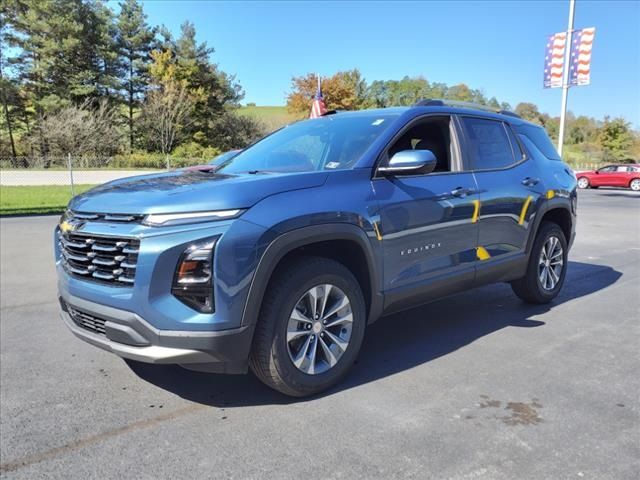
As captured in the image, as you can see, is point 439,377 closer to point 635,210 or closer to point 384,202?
point 384,202

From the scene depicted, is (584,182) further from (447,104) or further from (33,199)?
(447,104)

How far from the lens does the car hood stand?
275 cm

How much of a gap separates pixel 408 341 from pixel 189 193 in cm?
236

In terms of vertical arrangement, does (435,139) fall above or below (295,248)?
above

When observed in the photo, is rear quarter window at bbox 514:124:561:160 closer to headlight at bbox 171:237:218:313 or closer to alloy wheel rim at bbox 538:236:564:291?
alloy wheel rim at bbox 538:236:564:291

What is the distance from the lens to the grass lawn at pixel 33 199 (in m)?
14.0

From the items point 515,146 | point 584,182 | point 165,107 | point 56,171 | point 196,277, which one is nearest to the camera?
point 196,277

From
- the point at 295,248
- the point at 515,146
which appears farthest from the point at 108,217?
the point at 515,146

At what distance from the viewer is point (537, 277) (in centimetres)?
507

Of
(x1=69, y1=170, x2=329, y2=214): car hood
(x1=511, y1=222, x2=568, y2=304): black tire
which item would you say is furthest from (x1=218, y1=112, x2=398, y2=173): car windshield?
(x1=511, y1=222, x2=568, y2=304): black tire

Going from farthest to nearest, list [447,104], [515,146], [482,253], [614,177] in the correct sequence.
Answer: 1. [614,177]
2. [515,146]
3. [447,104]
4. [482,253]

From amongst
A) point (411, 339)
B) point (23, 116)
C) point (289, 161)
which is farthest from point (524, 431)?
point (23, 116)

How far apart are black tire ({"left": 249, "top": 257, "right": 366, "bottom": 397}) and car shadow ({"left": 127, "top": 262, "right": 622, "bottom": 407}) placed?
0.16 metres

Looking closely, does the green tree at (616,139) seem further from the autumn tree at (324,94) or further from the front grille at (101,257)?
the front grille at (101,257)
